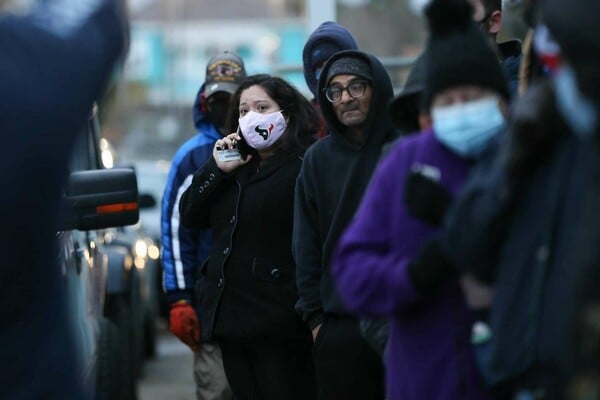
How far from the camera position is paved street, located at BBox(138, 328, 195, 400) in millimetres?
11891

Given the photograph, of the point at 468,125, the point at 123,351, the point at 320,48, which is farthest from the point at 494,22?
the point at 123,351

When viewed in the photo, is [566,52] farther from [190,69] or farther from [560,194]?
[190,69]

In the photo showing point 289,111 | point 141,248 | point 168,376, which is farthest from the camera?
point 141,248

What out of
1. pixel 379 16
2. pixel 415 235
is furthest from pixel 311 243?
pixel 379 16

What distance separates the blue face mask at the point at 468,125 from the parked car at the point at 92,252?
122 centimetres

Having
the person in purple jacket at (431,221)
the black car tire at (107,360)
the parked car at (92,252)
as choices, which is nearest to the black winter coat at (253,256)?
the parked car at (92,252)

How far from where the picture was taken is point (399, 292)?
388 centimetres

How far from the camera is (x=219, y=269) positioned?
6871mm

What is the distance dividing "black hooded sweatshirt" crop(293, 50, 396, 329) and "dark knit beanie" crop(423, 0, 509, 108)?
1821mm

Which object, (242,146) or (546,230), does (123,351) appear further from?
(546,230)

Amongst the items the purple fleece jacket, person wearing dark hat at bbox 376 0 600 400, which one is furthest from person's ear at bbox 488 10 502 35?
person wearing dark hat at bbox 376 0 600 400

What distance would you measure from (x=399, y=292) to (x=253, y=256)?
2967 millimetres

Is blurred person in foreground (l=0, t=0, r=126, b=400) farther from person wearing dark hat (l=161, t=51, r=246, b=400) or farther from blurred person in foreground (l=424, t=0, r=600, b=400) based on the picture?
person wearing dark hat (l=161, t=51, r=246, b=400)

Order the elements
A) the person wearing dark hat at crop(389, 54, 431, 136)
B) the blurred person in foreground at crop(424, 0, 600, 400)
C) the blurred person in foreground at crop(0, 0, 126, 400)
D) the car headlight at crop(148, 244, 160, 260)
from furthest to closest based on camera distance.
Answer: the car headlight at crop(148, 244, 160, 260) < the person wearing dark hat at crop(389, 54, 431, 136) < the blurred person in foreground at crop(424, 0, 600, 400) < the blurred person in foreground at crop(0, 0, 126, 400)
